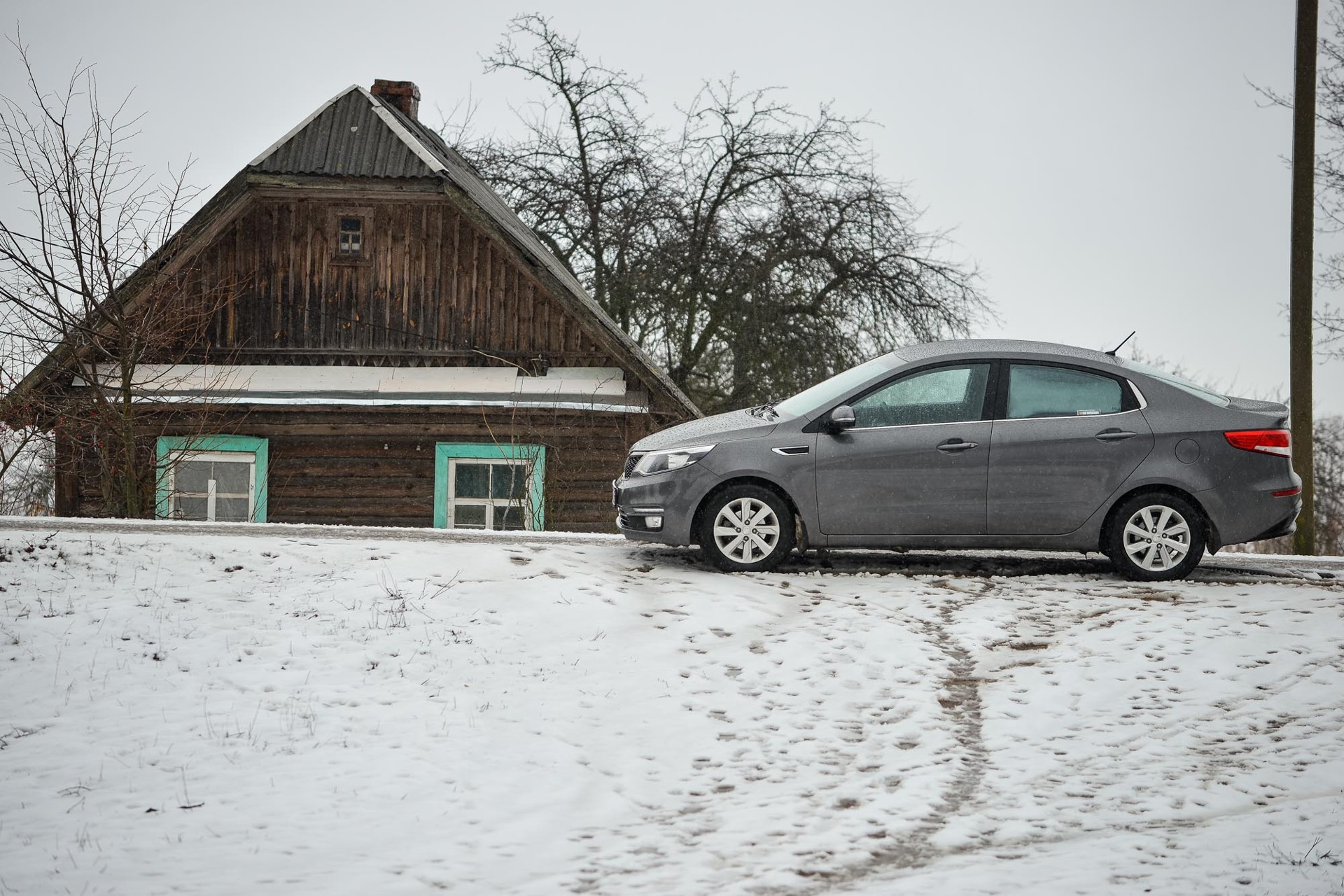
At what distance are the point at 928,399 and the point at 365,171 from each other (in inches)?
404

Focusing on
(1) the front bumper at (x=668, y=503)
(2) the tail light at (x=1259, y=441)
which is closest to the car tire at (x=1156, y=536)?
(2) the tail light at (x=1259, y=441)

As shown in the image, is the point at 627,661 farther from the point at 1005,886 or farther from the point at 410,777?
the point at 1005,886

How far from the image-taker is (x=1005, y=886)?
4207 mm

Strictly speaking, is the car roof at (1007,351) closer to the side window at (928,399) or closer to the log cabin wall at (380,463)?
the side window at (928,399)

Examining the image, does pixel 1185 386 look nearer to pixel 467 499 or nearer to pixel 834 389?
pixel 834 389

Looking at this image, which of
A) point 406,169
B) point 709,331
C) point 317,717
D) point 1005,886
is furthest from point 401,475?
point 1005,886

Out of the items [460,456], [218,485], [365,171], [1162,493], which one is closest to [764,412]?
[1162,493]

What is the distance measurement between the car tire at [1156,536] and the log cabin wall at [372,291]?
9209mm

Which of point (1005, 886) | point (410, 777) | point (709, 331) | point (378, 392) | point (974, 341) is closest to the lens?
point (1005, 886)

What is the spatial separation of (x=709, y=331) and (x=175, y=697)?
19.0 meters

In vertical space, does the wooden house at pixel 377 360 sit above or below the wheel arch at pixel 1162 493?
above

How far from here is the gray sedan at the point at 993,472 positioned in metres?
8.50

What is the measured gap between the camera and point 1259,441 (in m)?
8.52

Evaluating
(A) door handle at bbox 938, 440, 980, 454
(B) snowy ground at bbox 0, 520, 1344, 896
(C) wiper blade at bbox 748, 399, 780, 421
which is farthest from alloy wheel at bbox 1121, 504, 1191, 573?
(C) wiper blade at bbox 748, 399, 780, 421
